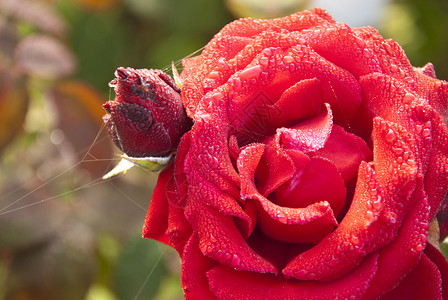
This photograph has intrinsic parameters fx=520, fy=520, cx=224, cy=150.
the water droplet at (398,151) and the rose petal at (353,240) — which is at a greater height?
the water droplet at (398,151)

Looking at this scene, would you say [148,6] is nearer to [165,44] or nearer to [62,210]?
[165,44]

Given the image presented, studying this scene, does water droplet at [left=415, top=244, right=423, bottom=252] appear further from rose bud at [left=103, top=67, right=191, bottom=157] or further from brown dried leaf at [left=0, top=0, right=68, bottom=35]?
brown dried leaf at [left=0, top=0, right=68, bottom=35]

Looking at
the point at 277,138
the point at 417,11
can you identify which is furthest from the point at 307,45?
the point at 417,11

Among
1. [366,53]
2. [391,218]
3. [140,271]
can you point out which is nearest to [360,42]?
[366,53]

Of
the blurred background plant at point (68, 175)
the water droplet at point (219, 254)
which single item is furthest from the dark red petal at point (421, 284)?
the blurred background plant at point (68, 175)

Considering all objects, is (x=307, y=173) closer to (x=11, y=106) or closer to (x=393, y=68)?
(x=393, y=68)

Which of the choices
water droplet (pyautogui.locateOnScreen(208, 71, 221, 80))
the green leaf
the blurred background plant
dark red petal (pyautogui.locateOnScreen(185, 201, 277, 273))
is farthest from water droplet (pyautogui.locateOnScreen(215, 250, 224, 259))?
the green leaf

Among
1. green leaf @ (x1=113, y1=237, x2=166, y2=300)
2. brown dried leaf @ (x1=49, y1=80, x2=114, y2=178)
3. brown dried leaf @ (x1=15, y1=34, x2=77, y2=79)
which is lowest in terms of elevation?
green leaf @ (x1=113, y1=237, x2=166, y2=300)

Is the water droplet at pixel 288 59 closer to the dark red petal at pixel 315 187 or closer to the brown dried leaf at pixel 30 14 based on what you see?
the dark red petal at pixel 315 187
